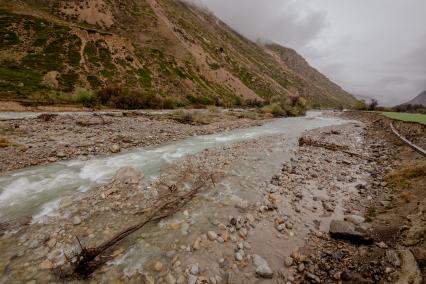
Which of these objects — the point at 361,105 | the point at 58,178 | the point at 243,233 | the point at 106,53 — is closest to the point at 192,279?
the point at 243,233

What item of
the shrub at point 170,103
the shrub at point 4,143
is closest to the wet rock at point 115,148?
the shrub at point 4,143

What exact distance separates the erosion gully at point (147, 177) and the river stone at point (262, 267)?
0.93 meters

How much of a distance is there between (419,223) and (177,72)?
90.2m

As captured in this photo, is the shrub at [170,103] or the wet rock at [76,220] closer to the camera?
the wet rock at [76,220]

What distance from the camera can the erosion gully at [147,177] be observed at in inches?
218

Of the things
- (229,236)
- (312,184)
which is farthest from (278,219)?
(312,184)

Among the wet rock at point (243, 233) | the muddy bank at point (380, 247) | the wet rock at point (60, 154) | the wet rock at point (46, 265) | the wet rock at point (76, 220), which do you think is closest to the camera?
the muddy bank at point (380, 247)

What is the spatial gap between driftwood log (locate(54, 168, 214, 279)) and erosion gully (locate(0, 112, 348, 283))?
29cm

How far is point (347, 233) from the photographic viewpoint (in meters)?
5.48

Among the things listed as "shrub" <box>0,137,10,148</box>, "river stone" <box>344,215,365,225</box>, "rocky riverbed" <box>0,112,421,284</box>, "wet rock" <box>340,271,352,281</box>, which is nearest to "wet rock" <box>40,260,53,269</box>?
"rocky riverbed" <box>0,112,421,284</box>

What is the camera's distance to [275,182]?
9.59 metres

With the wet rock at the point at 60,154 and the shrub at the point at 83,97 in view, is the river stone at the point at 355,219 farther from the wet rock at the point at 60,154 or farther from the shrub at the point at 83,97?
the shrub at the point at 83,97

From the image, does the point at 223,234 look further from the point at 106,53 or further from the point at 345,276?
the point at 106,53

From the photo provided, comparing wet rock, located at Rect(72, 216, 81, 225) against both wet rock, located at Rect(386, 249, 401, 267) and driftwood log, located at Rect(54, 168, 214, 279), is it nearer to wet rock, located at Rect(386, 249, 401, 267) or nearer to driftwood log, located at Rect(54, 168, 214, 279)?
driftwood log, located at Rect(54, 168, 214, 279)
